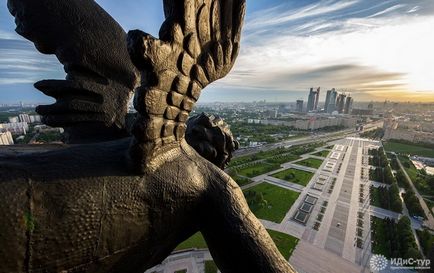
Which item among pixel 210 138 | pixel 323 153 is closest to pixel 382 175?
pixel 323 153

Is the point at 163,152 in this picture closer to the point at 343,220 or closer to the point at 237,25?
the point at 237,25

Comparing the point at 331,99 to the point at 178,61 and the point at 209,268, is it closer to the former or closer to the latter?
the point at 209,268

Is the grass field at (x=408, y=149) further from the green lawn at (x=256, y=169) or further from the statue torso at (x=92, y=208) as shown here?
the statue torso at (x=92, y=208)

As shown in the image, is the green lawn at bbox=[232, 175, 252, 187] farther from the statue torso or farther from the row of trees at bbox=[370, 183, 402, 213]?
the statue torso

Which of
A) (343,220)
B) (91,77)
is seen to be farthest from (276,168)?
(91,77)

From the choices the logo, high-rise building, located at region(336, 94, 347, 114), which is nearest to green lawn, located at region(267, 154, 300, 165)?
the logo

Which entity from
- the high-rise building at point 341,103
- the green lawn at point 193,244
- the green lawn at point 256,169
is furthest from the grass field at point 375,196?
the high-rise building at point 341,103
